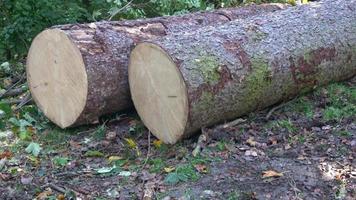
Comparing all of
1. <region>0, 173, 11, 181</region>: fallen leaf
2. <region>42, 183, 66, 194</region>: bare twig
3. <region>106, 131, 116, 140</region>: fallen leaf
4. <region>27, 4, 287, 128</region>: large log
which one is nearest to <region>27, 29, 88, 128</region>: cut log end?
<region>27, 4, 287, 128</region>: large log

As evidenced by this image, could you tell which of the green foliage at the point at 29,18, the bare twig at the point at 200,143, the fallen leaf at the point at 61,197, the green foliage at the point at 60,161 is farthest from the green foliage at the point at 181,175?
the green foliage at the point at 29,18

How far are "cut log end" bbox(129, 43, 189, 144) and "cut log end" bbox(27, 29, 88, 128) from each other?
1.52 ft

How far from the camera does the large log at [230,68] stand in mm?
3990

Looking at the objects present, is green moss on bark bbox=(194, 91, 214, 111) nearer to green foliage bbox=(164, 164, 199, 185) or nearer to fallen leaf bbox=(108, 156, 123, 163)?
green foliage bbox=(164, 164, 199, 185)

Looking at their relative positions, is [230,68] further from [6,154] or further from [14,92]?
[14,92]

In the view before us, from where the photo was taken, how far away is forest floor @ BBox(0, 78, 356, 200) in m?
3.46

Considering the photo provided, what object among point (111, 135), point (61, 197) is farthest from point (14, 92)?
point (61, 197)

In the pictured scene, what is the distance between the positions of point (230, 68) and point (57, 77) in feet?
5.19

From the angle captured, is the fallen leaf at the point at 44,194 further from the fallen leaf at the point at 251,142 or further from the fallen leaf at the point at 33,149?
the fallen leaf at the point at 251,142

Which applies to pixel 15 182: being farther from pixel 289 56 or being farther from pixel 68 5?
pixel 68 5

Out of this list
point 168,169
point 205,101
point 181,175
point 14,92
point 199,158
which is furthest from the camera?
point 14,92

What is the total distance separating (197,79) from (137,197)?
1.02m

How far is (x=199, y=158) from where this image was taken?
151 inches

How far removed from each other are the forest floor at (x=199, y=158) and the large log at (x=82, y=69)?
207 mm
